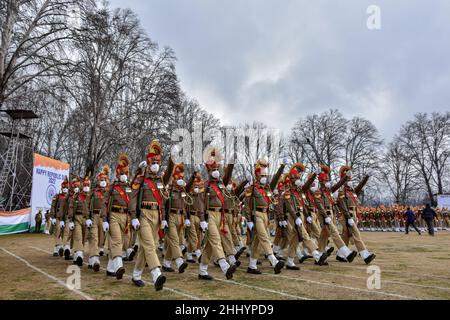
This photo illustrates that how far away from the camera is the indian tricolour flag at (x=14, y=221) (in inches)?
902

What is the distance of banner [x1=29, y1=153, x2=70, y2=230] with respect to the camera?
24969mm

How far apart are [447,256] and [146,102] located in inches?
938

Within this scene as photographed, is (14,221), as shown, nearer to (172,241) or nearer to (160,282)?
(172,241)

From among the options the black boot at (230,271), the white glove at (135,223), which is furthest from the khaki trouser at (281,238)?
the white glove at (135,223)

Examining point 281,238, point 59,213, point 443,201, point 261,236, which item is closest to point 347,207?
point 281,238

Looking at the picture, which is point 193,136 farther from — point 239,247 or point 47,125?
point 239,247

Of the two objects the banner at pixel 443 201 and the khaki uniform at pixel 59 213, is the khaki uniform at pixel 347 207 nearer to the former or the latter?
the khaki uniform at pixel 59 213

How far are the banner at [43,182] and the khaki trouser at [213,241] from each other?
20.7 meters

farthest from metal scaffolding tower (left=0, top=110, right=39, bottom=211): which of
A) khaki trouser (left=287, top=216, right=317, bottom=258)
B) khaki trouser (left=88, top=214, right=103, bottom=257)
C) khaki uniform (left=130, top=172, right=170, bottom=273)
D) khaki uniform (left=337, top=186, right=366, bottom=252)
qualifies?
khaki uniform (left=337, top=186, right=366, bottom=252)

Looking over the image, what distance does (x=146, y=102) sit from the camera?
30078mm

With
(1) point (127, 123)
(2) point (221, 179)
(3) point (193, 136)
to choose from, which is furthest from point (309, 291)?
(3) point (193, 136)

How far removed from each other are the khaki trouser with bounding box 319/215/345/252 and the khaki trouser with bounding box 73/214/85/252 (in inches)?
250

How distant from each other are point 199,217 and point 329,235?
12.2 feet
